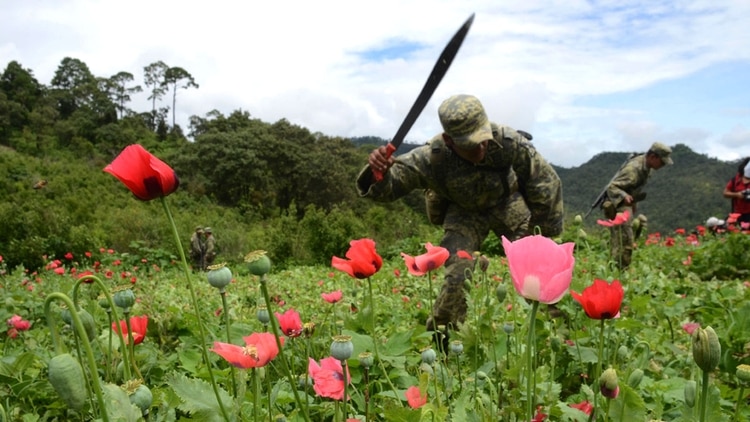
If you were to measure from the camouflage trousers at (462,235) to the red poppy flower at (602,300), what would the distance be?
2.03m

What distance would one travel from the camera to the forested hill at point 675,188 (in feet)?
116

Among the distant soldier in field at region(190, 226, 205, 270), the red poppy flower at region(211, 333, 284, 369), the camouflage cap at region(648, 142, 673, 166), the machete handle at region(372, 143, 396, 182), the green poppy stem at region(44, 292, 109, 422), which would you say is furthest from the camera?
the distant soldier in field at region(190, 226, 205, 270)

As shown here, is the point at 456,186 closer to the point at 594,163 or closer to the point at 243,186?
the point at 243,186

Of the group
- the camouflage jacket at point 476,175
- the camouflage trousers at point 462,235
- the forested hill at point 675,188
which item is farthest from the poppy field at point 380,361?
the forested hill at point 675,188

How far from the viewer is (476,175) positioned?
130 inches

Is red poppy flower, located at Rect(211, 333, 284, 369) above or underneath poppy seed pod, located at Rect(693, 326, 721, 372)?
underneath

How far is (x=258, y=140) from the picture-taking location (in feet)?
89.5

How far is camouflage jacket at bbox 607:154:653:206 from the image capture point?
20.2ft

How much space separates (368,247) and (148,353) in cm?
102

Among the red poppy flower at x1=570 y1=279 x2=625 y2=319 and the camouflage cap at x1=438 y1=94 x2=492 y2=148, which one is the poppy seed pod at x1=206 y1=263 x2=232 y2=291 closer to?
the red poppy flower at x1=570 y1=279 x2=625 y2=319

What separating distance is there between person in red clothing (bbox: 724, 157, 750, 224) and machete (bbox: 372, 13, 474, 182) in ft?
20.0

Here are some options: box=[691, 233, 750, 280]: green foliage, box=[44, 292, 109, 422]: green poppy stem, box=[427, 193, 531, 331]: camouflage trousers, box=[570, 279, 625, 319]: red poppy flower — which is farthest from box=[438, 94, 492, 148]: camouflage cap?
box=[691, 233, 750, 280]: green foliage

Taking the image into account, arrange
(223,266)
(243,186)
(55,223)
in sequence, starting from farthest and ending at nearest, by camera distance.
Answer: (243,186) → (55,223) → (223,266)

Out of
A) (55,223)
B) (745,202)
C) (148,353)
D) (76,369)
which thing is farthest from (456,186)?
(55,223)
